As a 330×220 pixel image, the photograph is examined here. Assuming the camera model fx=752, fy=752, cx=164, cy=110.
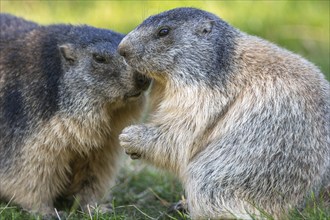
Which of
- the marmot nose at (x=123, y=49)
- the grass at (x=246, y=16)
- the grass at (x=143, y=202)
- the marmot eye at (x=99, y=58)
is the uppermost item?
the grass at (x=246, y=16)

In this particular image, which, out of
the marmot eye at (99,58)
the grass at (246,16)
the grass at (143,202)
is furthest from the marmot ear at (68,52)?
the grass at (246,16)

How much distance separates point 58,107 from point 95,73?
51 centimetres

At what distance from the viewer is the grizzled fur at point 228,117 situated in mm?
6438

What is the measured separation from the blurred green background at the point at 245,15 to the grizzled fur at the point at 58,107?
4679mm

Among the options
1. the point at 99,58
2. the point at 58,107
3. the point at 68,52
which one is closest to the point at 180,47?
the point at 99,58

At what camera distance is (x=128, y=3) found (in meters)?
14.0

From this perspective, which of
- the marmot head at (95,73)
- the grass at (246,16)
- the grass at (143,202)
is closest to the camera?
the grass at (143,202)

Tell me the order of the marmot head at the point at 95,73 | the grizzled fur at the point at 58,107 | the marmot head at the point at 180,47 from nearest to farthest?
the marmot head at the point at 180,47
the marmot head at the point at 95,73
the grizzled fur at the point at 58,107

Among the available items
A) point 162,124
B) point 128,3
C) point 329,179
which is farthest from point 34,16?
point 329,179

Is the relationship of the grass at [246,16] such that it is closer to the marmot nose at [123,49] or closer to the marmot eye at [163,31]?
the marmot eye at [163,31]

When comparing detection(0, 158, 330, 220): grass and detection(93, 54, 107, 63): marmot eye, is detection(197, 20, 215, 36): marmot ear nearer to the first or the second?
detection(93, 54, 107, 63): marmot eye

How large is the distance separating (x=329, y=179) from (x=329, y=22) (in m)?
7.27

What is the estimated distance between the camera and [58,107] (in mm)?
7613

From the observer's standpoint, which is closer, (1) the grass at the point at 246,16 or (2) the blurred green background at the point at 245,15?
(1) the grass at the point at 246,16
